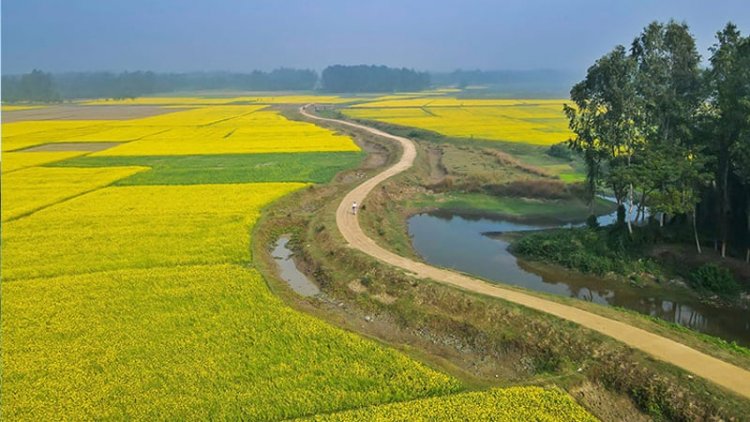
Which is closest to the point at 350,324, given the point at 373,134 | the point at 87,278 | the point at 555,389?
the point at 555,389

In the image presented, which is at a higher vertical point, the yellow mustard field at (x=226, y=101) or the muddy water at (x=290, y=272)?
the yellow mustard field at (x=226, y=101)

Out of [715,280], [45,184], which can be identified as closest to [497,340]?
[715,280]

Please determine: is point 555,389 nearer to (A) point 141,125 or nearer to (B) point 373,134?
(B) point 373,134

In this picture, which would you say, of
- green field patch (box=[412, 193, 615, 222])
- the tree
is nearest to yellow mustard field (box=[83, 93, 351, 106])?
green field patch (box=[412, 193, 615, 222])

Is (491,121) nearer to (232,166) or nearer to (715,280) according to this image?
(232,166)

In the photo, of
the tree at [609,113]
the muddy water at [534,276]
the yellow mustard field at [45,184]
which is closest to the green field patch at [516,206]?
the muddy water at [534,276]

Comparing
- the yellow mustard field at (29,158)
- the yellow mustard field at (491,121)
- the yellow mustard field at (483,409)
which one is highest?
the yellow mustard field at (491,121)

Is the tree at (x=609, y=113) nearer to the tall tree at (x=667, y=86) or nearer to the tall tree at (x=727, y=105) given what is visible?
the tall tree at (x=667, y=86)

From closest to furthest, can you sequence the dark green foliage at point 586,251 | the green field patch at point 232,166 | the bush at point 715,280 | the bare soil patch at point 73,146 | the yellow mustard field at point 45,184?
the bush at point 715,280, the dark green foliage at point 586,251, the yellow mustard field at point 45,184, the green field patch at point 232,166, the bare soil patch at point 73,146
